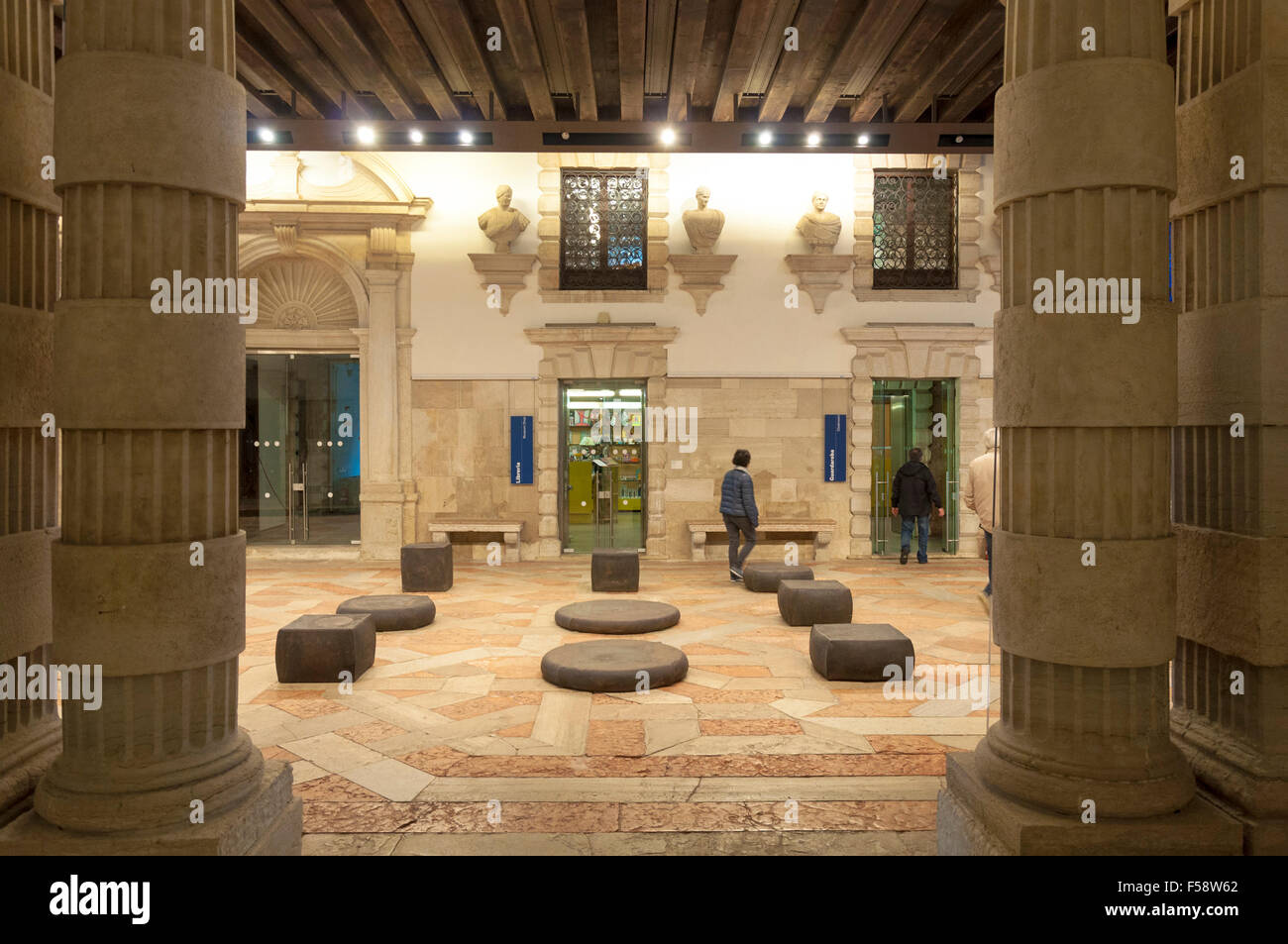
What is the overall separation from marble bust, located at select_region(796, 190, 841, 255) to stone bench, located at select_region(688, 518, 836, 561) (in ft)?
14.1

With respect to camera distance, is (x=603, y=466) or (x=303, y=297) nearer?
(x=303, y=297)

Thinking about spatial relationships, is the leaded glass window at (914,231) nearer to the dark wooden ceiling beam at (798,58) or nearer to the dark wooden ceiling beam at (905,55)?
the dark wooden ceiling beam at (905,55)

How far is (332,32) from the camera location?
24.0ft

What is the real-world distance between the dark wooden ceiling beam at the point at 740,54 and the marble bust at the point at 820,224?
3291 millimetres

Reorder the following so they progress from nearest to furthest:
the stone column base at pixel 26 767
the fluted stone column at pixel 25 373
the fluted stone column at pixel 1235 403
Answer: the fluted stone column at pixel 1235 403 → the stone column base at pixel 26 767 → the fluted stone column at pixel 25 373

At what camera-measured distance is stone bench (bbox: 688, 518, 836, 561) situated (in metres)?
12.7

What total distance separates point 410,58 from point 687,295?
5.90 meters

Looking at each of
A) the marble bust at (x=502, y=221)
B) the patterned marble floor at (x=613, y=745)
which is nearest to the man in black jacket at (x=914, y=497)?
the patterned marble floor at (x=613, y=745)

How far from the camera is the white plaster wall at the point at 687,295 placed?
12766 millimetres

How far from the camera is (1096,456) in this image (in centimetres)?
296

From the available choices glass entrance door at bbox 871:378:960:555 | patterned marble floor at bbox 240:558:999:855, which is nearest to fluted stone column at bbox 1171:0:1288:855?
patterned marble floor at bbox 240:558:999:855

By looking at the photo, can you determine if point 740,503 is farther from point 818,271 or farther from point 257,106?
point 257,106

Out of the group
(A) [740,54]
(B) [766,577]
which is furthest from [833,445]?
(A) [740,54]

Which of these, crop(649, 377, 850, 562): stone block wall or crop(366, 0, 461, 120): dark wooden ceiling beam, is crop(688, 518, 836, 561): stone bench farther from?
crop(366, 0, 461, 120): dark wooden ceiling beam
